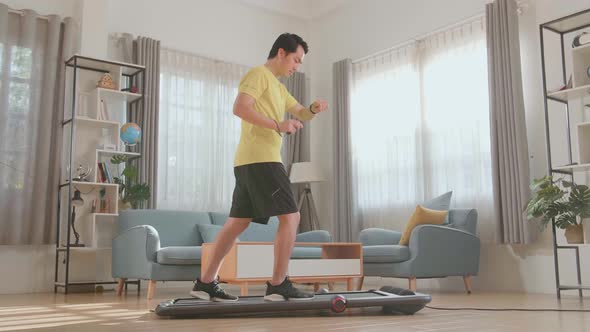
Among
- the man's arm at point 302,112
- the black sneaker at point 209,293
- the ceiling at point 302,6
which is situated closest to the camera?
the black sneaker at point 209,293

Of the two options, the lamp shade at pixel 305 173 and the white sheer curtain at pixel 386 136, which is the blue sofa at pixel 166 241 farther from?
the white sheer curtain at pixel 386 136

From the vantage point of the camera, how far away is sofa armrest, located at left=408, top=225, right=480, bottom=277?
15.2 ft

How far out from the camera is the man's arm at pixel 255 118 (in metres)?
2.58

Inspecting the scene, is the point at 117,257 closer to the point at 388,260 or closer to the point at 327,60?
the point at 388,260

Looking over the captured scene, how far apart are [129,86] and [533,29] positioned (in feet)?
12.6

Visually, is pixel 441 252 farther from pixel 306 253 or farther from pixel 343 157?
pixel 343 157

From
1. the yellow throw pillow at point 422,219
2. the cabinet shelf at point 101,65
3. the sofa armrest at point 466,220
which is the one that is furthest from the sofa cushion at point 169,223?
the sofa armrest at point 466,220

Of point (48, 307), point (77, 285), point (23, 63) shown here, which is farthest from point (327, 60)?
point (48, 307)

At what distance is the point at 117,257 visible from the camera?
485 centimetres

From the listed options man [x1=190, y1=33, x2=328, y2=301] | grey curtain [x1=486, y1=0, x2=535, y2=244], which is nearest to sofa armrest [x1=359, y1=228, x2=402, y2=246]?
grey curtain [x1=486, y1=0, x2=535, y2=244]

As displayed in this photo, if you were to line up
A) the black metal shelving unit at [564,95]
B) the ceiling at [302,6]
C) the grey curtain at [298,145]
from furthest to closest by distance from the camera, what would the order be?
the ceiling at [302,6] → the grey curtain at [298,145] → the black metal shelving unit at [564,95]

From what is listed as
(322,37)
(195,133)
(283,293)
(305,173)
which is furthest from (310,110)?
(322,37)

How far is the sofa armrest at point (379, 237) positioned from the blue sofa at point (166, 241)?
36 cm

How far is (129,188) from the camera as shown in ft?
17.7
